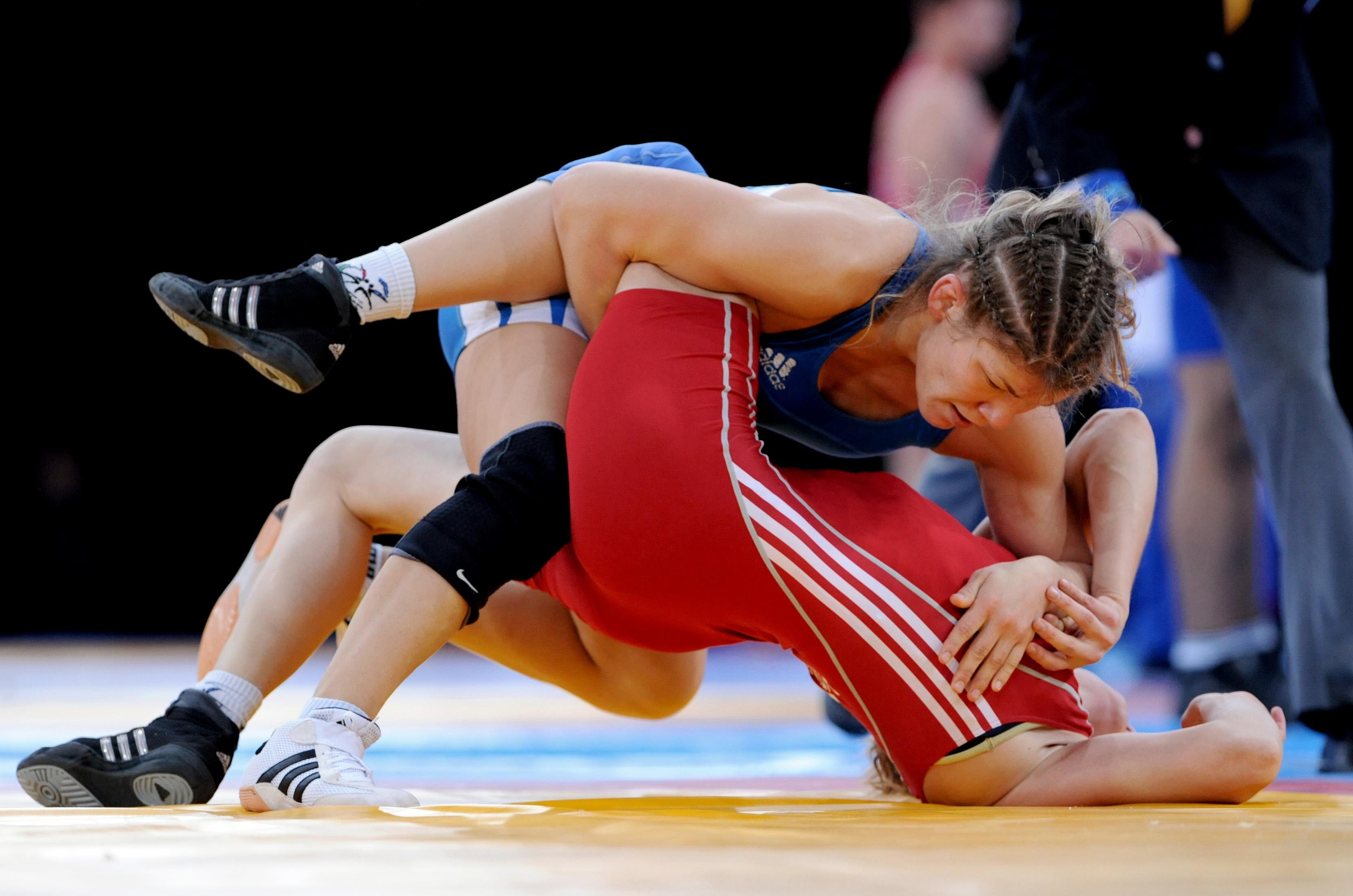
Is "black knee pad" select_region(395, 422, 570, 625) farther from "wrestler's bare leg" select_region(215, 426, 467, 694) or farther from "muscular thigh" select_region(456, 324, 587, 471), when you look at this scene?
"wrestler's bare leg" select_region(215, 426, 467, 694)

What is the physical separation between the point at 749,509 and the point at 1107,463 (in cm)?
45

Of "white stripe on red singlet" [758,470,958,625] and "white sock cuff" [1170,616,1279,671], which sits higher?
"white stripe on red singlet" [758,470,958,625]

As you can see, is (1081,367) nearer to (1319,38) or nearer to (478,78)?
(1319,38)

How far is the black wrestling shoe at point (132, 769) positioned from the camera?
1308 mm

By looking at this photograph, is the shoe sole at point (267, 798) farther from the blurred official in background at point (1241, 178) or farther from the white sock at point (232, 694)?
the blurred official in background at point (1241, 178)

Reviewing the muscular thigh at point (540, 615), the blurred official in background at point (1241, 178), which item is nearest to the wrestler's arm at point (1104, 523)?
the muscular thigh at point (540, 615)

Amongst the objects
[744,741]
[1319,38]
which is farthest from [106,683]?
[1319,38]

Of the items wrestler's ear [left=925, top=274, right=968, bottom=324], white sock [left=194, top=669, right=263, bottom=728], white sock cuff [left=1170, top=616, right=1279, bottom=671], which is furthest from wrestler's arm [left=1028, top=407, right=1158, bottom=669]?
white sock cuff [left=1170, top=616, right=1279, bottom=671]

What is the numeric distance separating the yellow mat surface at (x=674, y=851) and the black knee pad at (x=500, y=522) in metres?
0.22

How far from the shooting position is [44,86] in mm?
5582

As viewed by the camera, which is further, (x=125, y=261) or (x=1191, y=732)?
(x=125, y=261)

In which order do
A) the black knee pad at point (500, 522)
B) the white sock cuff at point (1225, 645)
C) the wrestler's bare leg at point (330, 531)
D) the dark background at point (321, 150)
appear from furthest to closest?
the dark background at point (321, 150)
the white sock cuff at point (1225, 645)
the wrestler's bare leg at point (330, 531)
the black knee pad at point (500, 522)

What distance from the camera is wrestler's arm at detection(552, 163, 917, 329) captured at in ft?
4.22

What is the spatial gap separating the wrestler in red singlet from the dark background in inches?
162
